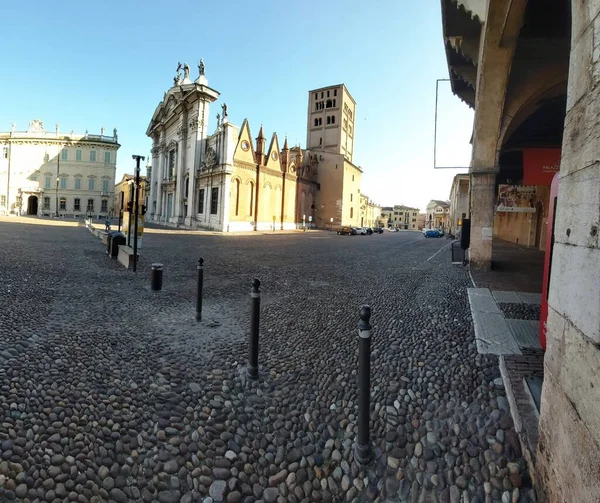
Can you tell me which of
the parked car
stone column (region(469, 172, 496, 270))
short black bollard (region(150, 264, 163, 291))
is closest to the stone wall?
short black bollard (region(150, 264, 163, 291))

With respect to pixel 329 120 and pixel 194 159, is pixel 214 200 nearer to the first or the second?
pixel 194 159

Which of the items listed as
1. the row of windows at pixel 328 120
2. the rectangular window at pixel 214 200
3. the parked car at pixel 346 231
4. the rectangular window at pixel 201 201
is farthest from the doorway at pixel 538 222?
the row of windows at pixel 328 120

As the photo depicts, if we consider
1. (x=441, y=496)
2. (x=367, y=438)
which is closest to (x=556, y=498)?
(x=441, y=496)

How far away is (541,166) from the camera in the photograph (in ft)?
40.1

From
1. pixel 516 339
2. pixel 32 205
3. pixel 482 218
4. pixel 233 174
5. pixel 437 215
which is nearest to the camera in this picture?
pixel 516 339

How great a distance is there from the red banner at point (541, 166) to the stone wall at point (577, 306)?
1220 centimetres

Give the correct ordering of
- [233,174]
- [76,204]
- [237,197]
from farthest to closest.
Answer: [76,204], [237,197], [233,174]

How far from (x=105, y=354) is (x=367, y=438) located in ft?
9.99

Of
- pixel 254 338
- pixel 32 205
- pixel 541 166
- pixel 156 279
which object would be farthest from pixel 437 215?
pixel 254 338

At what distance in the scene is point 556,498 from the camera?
1837mm

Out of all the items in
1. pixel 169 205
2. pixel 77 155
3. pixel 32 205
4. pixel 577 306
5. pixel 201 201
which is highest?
pixel 77 155

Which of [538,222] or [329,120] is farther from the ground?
[329,120]

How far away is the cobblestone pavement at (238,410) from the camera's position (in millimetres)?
2254

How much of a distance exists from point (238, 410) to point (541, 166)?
1358cm
